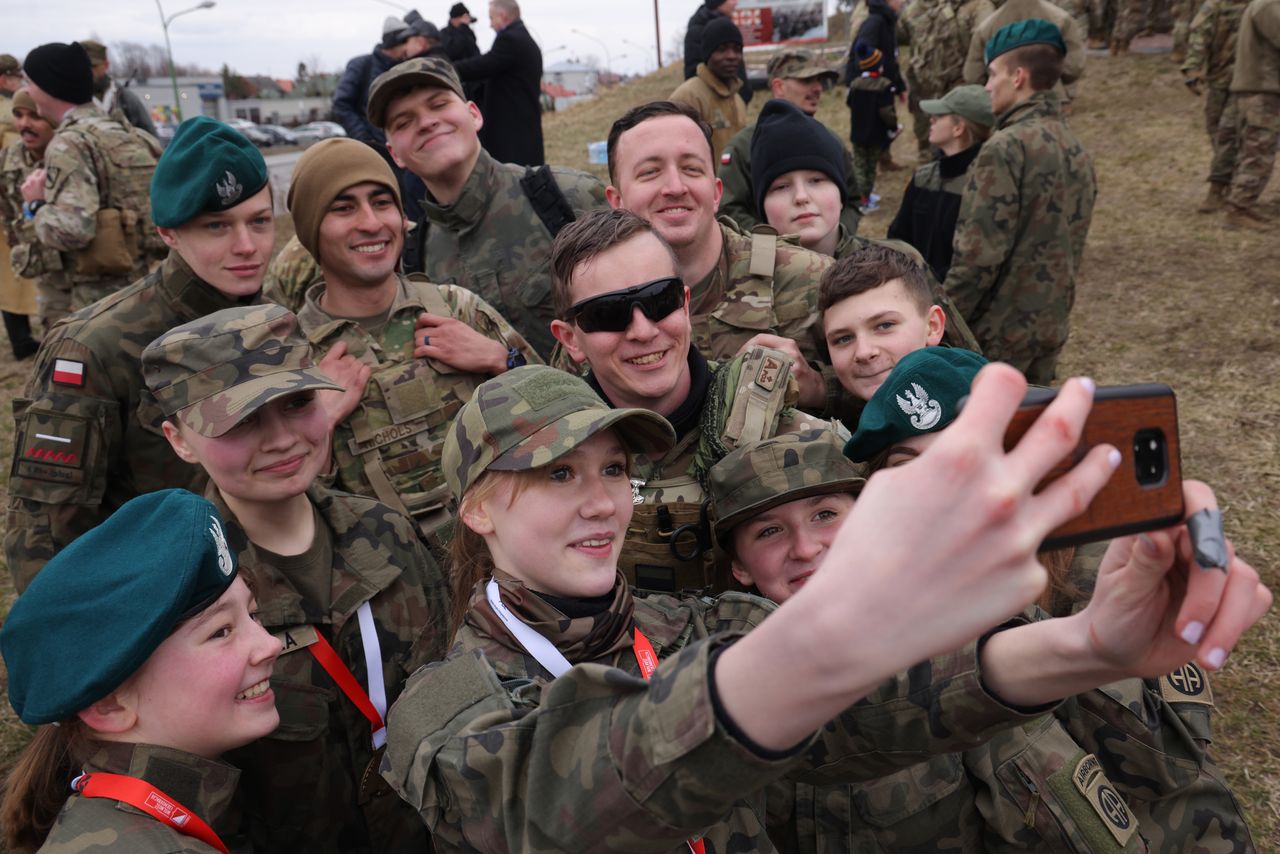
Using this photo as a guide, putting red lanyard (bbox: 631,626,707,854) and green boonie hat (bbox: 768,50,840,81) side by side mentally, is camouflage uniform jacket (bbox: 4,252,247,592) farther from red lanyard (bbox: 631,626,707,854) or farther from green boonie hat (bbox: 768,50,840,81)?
green boonie hat (bbox: 768,50,840,81)

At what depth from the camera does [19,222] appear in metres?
7.86

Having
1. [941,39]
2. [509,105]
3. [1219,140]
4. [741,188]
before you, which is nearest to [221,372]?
[741,188]

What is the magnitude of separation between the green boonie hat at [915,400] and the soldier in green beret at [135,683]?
1.51 meters

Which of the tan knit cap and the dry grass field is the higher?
the tan knit cap

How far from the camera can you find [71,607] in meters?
1.76

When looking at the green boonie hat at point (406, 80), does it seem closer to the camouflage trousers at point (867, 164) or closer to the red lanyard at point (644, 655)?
the red lanyard at point (644, 655)

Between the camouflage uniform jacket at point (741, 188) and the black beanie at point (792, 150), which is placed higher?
the black beanie at point (792, 150)

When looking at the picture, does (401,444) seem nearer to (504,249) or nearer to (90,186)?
(504,249)

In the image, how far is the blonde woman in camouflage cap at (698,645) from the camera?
2.80 ft

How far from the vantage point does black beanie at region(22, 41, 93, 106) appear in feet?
20.4

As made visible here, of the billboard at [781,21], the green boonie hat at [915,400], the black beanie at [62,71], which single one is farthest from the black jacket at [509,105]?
the billboard at [781,21]

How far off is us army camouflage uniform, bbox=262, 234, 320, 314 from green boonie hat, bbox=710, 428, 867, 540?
259 centimetres

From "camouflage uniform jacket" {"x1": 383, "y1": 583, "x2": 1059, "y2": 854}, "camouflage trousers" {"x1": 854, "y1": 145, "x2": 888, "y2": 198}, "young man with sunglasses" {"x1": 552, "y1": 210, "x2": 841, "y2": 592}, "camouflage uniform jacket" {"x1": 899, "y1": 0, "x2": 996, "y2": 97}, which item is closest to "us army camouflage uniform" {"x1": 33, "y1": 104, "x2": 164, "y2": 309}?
"young man with sunglasses" {"x1": 552, "y1": 210, "x2": 841, "y2": 592}

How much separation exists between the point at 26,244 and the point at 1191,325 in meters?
9.32
